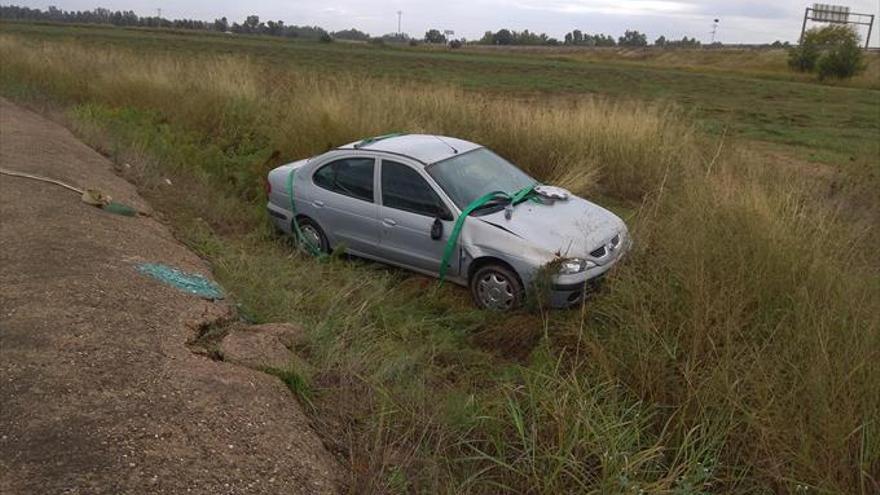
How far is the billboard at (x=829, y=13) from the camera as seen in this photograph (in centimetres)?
7406

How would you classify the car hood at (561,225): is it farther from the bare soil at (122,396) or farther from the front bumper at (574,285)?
the bare soil at (122,396)

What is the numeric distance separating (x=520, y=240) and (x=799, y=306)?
2.30m

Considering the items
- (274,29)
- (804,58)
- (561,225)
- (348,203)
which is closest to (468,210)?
(561,225)

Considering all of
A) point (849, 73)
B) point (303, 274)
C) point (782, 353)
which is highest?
point (849, 73)

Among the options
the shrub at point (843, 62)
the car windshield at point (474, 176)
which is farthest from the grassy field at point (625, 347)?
the shrub at point (843, 62)

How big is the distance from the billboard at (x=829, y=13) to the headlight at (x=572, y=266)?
3317 inches

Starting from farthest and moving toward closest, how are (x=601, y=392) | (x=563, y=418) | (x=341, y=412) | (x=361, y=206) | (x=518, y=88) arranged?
(x=518, y=88)
(x=361, y=206)
(x=601, y=392)
(x=341, y=412)
(x=563, y=418)

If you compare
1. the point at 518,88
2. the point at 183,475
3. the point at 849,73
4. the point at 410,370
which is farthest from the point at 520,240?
the point at 849,73

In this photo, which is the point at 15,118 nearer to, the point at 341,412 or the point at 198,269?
the point at 198,269

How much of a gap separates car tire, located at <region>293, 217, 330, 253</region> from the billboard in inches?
3301

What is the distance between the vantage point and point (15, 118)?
41.4 feet

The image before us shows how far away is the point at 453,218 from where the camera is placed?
20.1 ft

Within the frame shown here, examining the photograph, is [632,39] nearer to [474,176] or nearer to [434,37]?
[434,37]

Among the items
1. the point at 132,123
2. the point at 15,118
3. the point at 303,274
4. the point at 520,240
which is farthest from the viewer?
the point at 132,123
